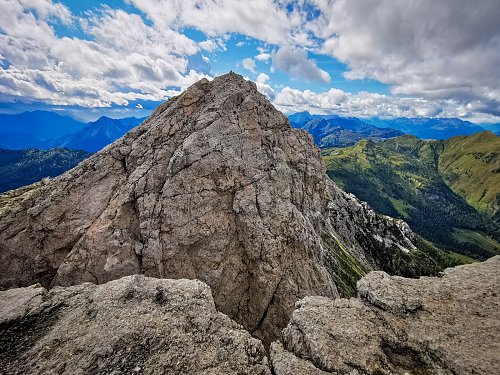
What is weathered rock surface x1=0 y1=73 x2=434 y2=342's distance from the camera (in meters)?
39.0

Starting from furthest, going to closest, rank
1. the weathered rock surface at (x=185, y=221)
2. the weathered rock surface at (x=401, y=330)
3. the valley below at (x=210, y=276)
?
1. the weathered rock surface at (x=185, y=221)
2. the valley below at (x=210, y=276)
3. the weathered rock surface at (x=401, y=330)

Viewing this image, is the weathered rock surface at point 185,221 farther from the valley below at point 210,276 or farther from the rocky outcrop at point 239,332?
the rocky outcrop at point 239,332

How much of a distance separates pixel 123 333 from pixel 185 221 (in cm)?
2181

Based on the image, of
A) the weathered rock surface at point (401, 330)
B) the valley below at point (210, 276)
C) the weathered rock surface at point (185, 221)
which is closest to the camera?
the weathered rock surface at point (401, 330)

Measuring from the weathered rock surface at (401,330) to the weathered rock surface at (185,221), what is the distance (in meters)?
18.1

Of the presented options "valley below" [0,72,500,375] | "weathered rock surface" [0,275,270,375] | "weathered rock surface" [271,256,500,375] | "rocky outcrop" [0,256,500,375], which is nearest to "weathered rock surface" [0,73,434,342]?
"valley below" [0,72,500,375]

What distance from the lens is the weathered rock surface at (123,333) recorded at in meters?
18.5

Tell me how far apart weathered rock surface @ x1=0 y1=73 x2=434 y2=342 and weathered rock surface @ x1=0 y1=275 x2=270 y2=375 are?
14.6m

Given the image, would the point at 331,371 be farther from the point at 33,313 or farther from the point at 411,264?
the point at 411,264

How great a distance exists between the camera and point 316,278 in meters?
44.6

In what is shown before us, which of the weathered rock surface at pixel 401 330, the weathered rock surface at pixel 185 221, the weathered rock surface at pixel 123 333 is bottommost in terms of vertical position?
the weathered rock surface at pixel 401 330

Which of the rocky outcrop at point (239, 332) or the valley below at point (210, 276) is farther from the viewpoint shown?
the valley below at point (210, 276)

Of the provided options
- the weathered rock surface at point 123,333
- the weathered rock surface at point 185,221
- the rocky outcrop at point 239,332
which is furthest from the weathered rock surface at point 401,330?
the weathered rock surface at point 185,221

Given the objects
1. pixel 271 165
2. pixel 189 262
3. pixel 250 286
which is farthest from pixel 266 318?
pixel 271 165
